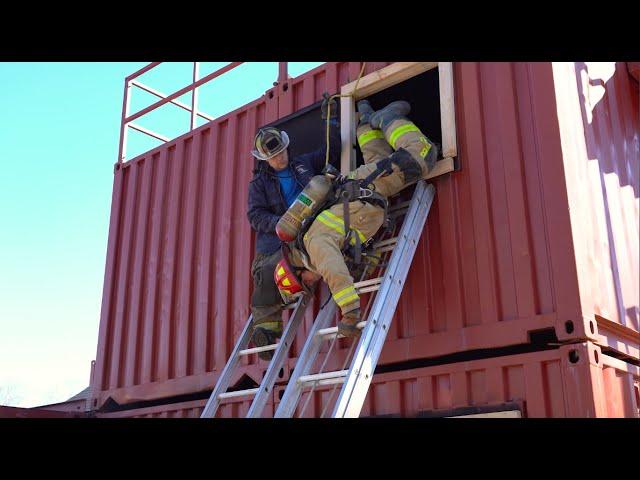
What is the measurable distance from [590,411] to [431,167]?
1.86m

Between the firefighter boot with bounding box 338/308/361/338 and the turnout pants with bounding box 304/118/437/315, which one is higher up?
the turnout pants with bounding box 304/118/437/315

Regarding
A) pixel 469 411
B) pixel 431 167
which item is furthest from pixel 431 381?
pixel 431 167

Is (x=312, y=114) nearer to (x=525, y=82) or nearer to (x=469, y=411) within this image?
→ (x=525, y=82)

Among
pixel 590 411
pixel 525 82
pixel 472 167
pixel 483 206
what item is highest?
pixel 525 82

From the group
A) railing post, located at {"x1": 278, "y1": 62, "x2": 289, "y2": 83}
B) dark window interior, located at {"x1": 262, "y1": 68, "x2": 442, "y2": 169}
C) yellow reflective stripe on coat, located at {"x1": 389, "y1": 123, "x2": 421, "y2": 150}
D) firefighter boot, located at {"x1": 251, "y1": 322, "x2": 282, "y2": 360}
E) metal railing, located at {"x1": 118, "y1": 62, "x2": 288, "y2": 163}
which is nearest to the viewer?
yellow reflective stripe on coat, located at {"x1": 389, "y1": 123, "x2": 421, "y2": 150}

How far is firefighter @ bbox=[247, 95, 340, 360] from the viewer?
5.31 metres

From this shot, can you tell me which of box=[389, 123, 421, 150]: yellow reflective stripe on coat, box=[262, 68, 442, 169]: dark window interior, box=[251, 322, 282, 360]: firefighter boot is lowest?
box=[251, 322, 282, 360]: firefighter boot

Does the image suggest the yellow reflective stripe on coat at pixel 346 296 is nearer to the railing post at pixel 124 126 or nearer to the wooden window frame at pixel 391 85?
the wooden window frame at pixel 391 85

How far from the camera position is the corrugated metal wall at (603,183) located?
4.55 m

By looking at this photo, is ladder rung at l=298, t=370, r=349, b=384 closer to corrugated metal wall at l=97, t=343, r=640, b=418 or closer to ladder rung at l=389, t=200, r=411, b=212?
corrugated metal wall at l=97, t=343, r=640, b=418

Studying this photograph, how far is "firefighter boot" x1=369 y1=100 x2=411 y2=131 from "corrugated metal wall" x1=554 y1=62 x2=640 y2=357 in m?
1.05

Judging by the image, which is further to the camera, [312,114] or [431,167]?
[312,114]

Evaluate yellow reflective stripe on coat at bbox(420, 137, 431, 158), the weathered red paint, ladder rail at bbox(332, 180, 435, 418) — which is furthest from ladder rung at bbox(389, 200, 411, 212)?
the weathered red paint

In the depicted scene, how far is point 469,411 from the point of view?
4.38 m
